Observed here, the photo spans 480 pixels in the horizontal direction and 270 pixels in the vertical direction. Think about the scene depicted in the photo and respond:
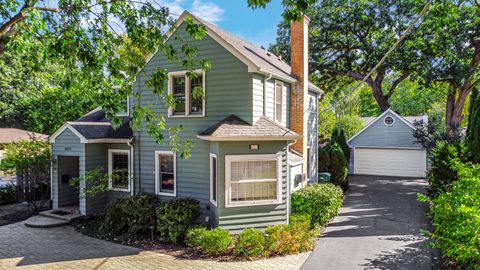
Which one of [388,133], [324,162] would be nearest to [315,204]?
[324,162]

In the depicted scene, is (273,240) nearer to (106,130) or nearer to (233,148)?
(233,148)

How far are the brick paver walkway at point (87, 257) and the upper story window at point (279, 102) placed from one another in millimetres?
6014

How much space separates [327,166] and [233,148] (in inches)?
364

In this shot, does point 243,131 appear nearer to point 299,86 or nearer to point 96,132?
point 299,86

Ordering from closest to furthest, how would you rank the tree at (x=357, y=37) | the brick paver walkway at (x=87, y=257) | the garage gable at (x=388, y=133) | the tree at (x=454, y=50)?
the brick paver walkway at (x=87, y=257)
the tree at (x=454, y=50)
the tree at (x=357, y=37)
the garage gable at (x=388, y=133)

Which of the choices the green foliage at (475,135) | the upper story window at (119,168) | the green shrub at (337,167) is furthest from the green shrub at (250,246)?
the green foliage at (475,135)

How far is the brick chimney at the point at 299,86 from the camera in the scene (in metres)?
14.4

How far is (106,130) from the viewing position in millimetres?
13922

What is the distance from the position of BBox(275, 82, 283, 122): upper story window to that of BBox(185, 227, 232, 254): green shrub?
571 centimetres

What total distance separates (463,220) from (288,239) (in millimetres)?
4599

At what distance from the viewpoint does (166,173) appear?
1259 centimetres

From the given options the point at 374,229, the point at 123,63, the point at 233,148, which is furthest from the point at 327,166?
the point at 123,63

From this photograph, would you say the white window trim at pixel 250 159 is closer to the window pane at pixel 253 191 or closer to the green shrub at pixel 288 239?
the window pane at pixel 253 191

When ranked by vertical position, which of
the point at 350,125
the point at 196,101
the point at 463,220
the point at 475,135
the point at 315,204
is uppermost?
the point at 196,101
